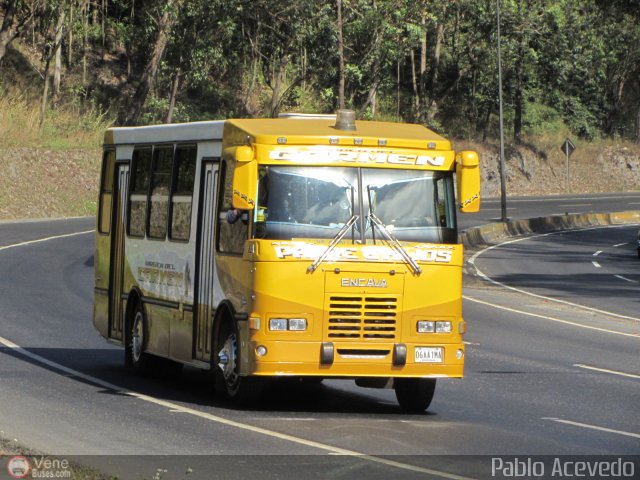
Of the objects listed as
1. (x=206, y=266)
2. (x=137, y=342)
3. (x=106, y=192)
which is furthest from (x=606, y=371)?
(x=106, y=192)

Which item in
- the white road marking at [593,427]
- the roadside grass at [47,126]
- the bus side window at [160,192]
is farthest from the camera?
the roadside grass at [47,126]

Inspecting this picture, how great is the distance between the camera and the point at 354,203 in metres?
12.9

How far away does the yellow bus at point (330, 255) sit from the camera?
41.0 feet

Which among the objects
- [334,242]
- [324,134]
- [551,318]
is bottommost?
[551,318]

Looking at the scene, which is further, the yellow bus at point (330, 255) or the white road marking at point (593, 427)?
the yellow bus at point (330, 255)

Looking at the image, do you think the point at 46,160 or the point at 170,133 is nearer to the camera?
the point at 170,133

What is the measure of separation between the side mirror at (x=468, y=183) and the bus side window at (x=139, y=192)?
13.9 feet

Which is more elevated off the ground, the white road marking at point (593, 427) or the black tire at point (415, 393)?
the black tire at point (415, 393)

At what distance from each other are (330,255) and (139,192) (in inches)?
158

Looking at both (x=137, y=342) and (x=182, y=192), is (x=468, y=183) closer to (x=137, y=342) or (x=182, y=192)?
(x=182, y=192)

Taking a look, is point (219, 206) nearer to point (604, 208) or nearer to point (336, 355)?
point (336, 355)

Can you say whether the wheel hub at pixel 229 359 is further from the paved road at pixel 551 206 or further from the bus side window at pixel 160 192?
the paved road at pixel 551 206

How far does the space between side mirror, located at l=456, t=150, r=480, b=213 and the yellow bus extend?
16 mm

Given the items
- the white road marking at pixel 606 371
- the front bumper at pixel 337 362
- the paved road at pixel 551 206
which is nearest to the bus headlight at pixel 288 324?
the front bumper at pixel 337 362
